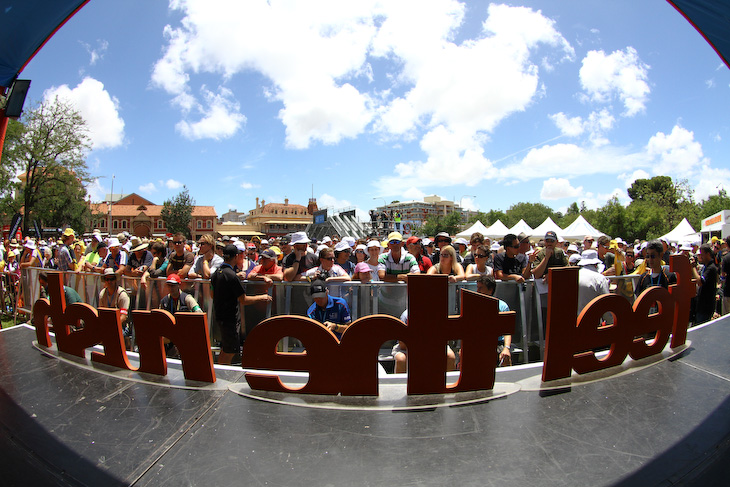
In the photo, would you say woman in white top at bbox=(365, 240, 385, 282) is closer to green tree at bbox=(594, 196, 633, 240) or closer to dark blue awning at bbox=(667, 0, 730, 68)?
dark blue awning at bbox=(667, 0, 730, 68)

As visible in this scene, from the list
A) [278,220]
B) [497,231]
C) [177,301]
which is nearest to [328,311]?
[177,301]

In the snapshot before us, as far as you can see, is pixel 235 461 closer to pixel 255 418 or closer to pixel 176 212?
pixel 255 418

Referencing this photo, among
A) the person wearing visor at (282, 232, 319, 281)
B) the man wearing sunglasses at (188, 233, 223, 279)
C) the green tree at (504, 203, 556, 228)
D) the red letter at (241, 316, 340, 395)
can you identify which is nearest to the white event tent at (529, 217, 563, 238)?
the person wearing visor at (282, 232, 319, 281)

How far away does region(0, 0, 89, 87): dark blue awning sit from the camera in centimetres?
369

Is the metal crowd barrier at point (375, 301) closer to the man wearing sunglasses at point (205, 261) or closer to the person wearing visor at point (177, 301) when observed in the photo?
the person wearing visor at point (177, 301)

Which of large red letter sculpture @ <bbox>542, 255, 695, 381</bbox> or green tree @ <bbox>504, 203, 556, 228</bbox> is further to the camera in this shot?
green tree @ <bbox>504, 203, 556, 228</bbox>

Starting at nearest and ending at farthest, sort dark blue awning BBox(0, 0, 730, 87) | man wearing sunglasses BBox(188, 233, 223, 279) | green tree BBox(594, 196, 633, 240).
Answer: dark blue awning BBox(0, 0, 730, 87), man wearing sunglasses BBox(188, 233, 223, 279), green tree BBox(594, 196, 633, 240)

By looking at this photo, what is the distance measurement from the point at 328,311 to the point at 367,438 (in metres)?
2.02

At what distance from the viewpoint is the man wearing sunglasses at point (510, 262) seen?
5586mm

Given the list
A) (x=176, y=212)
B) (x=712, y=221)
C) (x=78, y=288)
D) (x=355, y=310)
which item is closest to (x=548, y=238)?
(x=355, y=310)

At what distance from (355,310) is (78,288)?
5.72 m

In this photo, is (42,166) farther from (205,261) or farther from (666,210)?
(666,210)

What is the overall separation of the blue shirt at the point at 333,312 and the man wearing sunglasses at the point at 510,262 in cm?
242

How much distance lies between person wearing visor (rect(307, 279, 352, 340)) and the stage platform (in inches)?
50.5
